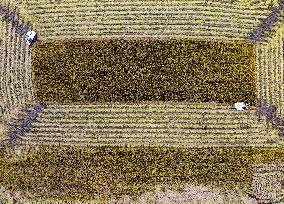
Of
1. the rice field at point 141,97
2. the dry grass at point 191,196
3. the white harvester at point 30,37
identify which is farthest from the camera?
the white harvester at point 30,37

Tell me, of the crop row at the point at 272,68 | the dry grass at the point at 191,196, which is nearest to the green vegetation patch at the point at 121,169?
the dry grass at the point at 191,196

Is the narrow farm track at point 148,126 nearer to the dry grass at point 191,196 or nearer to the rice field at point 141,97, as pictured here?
the rice field at point 141,97

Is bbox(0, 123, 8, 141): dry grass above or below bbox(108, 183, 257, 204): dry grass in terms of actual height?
above

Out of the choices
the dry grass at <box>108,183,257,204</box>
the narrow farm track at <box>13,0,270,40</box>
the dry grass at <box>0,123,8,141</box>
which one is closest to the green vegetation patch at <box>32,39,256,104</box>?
the narrow farm track at <box>13,0,270,40</box>

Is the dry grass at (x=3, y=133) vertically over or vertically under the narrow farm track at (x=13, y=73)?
under

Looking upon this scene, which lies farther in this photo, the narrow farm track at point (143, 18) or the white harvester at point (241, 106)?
the narrow farm track at point (143, 18)

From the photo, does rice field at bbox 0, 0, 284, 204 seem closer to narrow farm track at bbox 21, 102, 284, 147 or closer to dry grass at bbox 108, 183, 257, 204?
narrow farm track at bbox 21, 102, 284, 147
